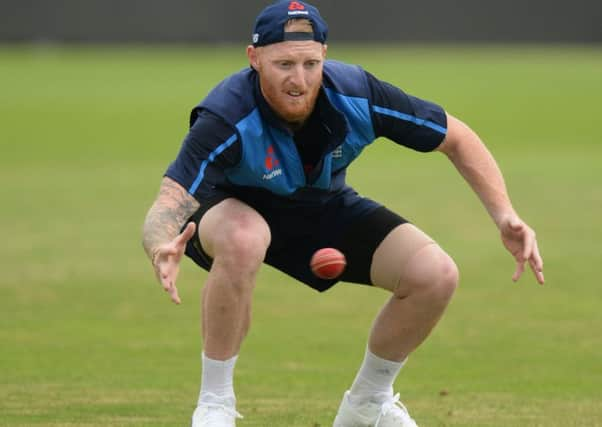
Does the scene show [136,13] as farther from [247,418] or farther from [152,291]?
[247,418]

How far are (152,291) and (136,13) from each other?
34.5 meters

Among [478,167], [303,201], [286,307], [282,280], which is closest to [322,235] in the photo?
[303,201]

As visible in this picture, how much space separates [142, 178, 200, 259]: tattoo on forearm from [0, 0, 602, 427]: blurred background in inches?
50.6

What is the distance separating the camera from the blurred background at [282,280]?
7.66 metres

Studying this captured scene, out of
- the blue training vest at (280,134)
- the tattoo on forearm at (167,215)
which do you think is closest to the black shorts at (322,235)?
the blue training vest at (280,134)

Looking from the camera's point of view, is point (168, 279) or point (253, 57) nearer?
point (168, 279)

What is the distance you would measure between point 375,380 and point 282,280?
219 inches

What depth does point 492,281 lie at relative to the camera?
12.0 m

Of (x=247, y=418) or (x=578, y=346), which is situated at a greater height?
(x=247, y=418)

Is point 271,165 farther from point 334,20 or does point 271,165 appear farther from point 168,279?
point 334,20

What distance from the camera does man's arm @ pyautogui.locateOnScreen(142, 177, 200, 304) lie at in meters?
5.64

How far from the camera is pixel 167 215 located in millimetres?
6047

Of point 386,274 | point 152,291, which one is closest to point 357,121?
point 386,274

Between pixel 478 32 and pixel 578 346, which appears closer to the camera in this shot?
pixel 578 346
